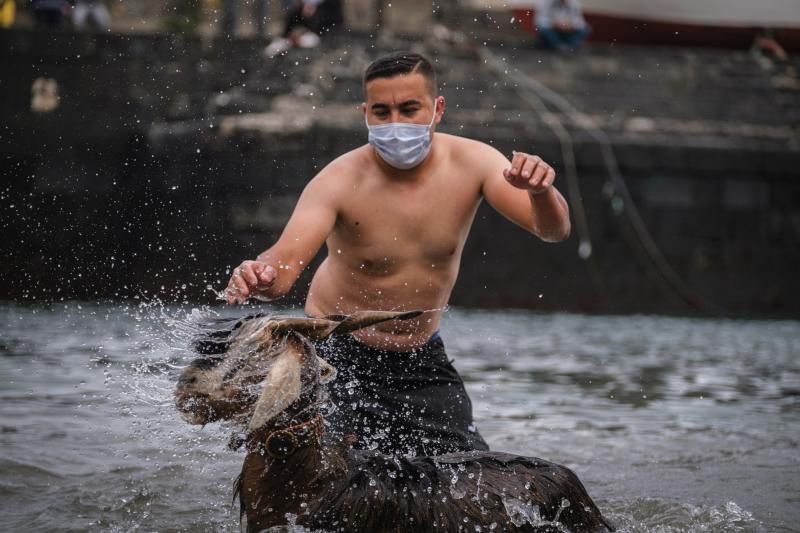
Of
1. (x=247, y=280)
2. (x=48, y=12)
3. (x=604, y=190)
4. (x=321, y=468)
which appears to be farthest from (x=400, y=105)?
(x=48, y=12)

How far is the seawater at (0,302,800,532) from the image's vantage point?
4.62 meters

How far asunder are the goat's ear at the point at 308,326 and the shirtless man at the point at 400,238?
0.97m

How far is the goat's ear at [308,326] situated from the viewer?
10.1ft

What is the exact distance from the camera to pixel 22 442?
5.77 metres

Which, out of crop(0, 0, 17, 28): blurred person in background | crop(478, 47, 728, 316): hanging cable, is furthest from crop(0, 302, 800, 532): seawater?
crop(0, 0, 17, 28): blurred person in background

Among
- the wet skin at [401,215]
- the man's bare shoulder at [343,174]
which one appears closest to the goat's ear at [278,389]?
the wet skin at [401,215]

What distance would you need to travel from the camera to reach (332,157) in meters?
12.9

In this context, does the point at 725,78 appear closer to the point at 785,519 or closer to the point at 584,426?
the point at 584,426

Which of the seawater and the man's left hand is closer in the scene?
the man's left hand

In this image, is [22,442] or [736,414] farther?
[736,414]

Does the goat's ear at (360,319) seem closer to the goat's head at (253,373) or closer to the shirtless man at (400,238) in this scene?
the goat's head at (253,373)

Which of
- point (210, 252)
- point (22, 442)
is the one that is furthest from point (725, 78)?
point (22, 442)

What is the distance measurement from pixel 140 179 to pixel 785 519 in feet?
33.7

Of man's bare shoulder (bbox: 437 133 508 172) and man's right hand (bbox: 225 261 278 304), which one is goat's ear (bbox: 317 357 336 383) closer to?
man's right hand (bbox: 225 261 278 304)
